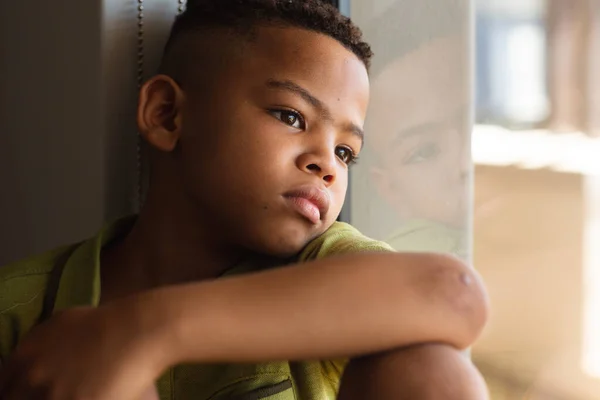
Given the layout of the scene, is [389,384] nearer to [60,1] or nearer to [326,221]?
[326,221]

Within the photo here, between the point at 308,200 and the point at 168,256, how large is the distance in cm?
19

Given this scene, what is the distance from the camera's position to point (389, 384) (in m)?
0.55

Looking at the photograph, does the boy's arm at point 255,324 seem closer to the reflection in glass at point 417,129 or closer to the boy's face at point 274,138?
the boy's face at point 274,138

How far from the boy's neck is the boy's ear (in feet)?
0.24

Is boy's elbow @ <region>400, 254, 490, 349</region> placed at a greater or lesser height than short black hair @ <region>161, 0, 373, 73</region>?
lesser

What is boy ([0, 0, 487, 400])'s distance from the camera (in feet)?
1.82

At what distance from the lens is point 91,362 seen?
55cm

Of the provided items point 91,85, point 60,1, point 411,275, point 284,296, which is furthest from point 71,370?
point 60,1

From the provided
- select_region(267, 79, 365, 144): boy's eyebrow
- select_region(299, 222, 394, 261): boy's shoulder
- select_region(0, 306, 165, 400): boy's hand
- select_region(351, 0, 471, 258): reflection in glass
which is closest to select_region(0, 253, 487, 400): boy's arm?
select_region(0, 306, 165, 400): boy's hand

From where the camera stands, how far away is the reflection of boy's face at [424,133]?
0.96 metres

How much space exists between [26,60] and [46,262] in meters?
0.39

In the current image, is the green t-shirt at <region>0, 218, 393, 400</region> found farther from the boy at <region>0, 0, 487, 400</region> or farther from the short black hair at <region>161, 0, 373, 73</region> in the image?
the short black hair at <region>161, 0, 373, 73</region>

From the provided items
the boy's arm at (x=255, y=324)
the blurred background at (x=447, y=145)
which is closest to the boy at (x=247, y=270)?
the boy's arm at (x=255, y=324)

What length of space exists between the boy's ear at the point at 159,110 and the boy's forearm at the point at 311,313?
31 cm
